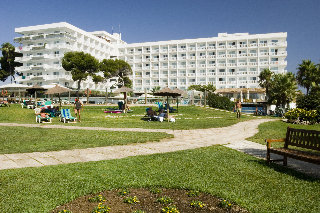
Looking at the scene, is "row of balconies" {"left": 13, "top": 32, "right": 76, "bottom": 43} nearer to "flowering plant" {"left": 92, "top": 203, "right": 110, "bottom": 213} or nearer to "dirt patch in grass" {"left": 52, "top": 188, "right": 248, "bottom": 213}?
"dirt patch in grass" {"left": 52, "top": 188, "right": 248, "bottom": 213}

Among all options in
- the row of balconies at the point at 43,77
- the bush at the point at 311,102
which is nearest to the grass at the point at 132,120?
the bush at the point at 311,102

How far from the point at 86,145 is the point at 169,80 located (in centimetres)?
6865

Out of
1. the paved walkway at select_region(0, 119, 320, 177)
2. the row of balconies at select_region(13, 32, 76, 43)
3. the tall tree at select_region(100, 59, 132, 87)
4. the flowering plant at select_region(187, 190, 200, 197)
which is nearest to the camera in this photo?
the flowering plant at select_region(187, 190, 200, 197)

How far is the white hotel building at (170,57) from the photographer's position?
6556 cm

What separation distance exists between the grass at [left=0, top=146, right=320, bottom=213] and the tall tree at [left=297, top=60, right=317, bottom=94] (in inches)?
1944

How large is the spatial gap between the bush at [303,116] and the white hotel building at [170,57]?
51.6m

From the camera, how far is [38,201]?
3.71 metres

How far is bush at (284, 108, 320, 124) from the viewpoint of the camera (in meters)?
17.4

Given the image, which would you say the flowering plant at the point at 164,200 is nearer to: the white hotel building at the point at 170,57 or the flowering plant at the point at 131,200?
the flowering plant at the point at 131,200

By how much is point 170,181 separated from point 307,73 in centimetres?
5279

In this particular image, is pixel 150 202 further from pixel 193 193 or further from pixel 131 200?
pixel 193 193

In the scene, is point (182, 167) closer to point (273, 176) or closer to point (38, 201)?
point (273, 176)

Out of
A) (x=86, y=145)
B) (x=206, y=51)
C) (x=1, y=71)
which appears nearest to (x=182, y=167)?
(x=86, y=145)

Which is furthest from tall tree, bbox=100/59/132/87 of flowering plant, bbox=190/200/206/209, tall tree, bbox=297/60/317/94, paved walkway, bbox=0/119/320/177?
flowering plant, bbox=190/200/206/209
